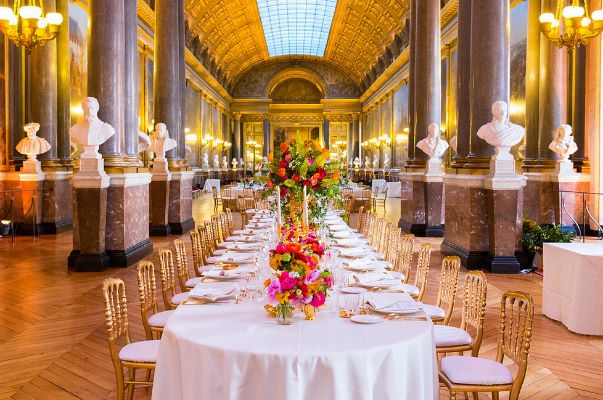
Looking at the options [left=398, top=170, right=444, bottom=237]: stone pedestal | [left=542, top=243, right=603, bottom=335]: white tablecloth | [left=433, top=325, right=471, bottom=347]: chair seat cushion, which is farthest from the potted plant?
[left=433, top=325, right=471, bottom=347]: chair seat cushion

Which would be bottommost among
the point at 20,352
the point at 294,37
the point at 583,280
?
the point at 20,352

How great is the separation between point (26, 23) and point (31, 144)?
3699 millimetres

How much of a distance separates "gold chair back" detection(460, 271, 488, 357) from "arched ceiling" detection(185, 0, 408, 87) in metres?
19.6

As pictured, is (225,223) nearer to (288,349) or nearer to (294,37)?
(288,349)

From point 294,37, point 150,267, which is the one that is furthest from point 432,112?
point 294,37

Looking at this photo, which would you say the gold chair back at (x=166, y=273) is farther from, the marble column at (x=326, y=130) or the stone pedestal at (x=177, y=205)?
the marble column at (x=326, y=130)

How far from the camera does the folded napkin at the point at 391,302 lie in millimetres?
2982

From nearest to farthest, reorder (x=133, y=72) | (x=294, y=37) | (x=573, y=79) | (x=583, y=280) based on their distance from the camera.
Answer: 1. (x=583, y=280)
2. (x=133, y=72)
3. (x=573, y=79)
4. (x=294, y=37)

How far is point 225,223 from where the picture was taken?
806 centimetres

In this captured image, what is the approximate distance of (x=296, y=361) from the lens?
Result: 2.31 meters

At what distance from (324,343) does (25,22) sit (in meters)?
7.95

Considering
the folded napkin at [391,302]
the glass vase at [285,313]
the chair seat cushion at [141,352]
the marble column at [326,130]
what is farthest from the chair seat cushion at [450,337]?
the marble column at [326,130]

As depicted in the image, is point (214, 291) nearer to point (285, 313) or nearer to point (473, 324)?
point (285, 313)

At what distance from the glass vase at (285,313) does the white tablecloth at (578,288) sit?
347 cm
